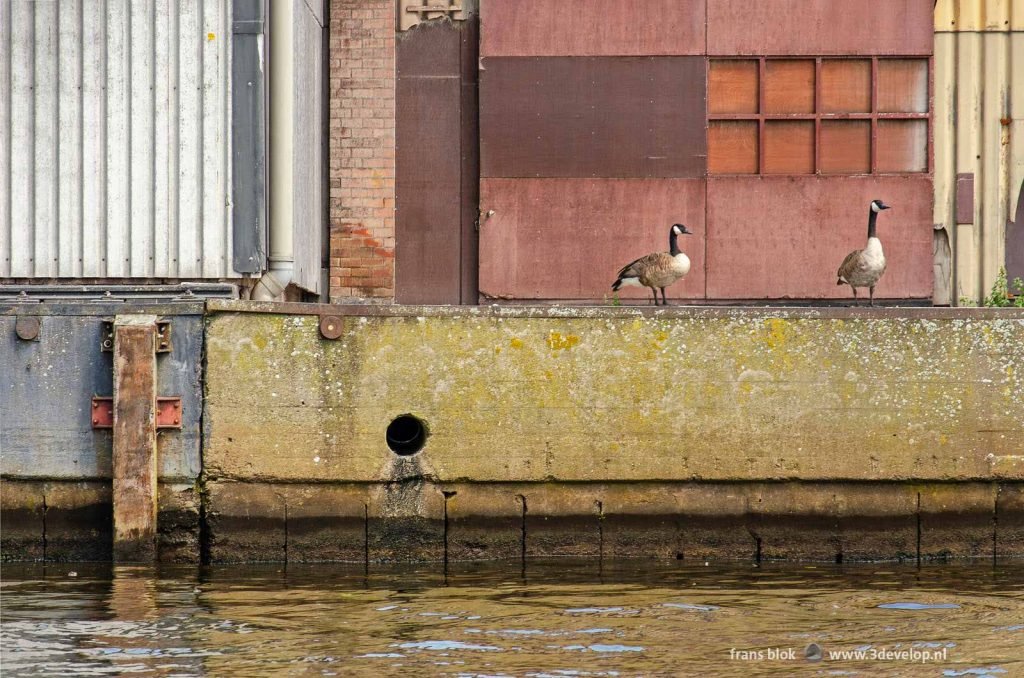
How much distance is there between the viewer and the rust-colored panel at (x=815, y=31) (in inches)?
536

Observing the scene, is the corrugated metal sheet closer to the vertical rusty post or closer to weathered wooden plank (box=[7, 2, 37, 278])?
weathered wooden plank (box=[7, 2, 37, 278])

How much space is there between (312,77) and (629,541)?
5.37 meters

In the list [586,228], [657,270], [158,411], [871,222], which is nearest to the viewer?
[158,411]

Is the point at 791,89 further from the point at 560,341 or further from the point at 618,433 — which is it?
the point at 618,433

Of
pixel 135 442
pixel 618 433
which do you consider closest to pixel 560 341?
pixel 618 433

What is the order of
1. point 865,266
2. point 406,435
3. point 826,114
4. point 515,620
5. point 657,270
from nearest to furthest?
point 515,620, point 406,435, point 865,266, point 657,270, point 826,114

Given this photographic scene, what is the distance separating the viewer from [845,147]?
1368 centimetres

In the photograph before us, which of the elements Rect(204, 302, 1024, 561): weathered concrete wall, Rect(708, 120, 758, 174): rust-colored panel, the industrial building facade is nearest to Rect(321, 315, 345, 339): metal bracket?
Rect(204, 302, 1024, 561): weathered concrete wall

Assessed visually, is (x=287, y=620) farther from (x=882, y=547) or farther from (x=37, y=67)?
(x=37, y=67)

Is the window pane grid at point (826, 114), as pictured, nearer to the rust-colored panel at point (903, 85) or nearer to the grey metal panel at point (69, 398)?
the rust-colored panel at point (903, 85)

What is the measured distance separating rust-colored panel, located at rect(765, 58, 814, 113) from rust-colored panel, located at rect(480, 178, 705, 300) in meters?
0.99

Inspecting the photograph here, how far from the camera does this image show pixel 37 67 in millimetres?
10820

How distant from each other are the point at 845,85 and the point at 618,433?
16.9ft

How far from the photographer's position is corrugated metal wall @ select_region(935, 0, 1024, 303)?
13.9m
